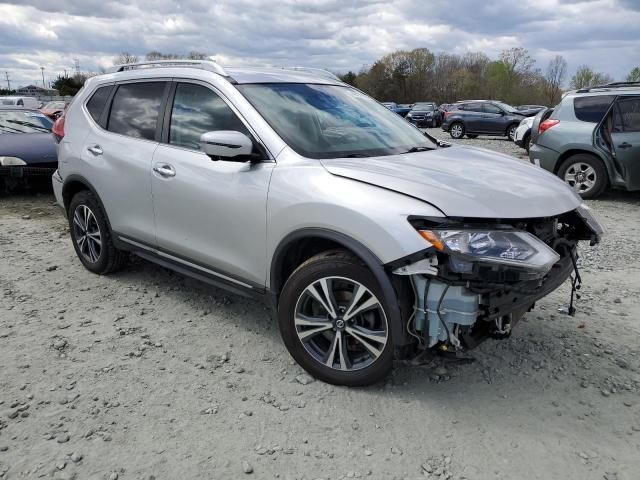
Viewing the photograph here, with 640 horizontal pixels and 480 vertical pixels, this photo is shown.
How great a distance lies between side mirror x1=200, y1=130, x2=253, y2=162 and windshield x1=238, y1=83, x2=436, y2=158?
259 millimetres

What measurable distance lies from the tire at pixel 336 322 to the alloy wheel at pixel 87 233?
7.98 ft

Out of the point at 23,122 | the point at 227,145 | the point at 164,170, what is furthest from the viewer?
the point at 23,122

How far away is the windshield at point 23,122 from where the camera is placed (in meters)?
9.05

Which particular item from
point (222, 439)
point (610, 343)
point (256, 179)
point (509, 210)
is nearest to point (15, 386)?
point (222, 439)

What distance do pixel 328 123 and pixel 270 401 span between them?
1.81 meters

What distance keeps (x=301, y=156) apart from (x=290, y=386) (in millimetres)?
1357

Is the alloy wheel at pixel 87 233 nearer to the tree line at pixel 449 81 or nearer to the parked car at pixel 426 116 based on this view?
the parked car at pixel 426 116

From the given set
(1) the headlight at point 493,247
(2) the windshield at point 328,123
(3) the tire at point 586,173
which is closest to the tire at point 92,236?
(2) the windshield at point 328,123

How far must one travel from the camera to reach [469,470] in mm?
2463

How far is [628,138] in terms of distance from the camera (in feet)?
26.2

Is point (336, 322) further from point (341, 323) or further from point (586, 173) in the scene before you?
point (586, 173)

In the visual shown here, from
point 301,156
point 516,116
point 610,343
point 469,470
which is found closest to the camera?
point 469,470

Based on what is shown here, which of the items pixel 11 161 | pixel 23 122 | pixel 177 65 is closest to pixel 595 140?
pixel 177 65

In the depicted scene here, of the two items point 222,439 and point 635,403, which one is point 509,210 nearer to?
point 635,403
